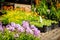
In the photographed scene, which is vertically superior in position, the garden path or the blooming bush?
the blooming bush

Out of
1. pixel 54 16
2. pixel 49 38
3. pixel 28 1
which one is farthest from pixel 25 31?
pixel 28 1

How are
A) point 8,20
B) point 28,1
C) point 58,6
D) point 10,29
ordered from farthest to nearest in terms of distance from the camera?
point 28,1 < point 58,6 < point 8,20 < point 10,29

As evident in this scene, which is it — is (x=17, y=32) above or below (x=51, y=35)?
above

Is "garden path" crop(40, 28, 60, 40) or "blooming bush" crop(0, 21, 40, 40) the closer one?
"blooming bush" crop(0, 21, 40, 40)

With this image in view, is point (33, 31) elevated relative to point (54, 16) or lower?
elevated

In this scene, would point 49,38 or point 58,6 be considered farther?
point 58,6

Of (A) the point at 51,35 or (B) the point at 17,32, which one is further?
(A) the point at 51,35

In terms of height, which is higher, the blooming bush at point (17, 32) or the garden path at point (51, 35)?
the blooming bush at point (17, 32)

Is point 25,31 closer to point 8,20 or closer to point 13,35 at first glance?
point 13,35

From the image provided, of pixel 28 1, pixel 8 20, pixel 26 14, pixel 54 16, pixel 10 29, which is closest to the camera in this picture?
pixel 10 29

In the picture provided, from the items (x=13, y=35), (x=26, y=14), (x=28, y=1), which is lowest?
(x=28, y=1)

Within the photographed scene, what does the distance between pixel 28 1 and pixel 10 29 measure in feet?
49.2

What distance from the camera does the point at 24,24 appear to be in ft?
16.5

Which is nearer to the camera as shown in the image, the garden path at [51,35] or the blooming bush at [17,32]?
the blooming bush at [17,32]
